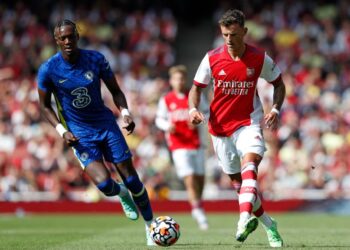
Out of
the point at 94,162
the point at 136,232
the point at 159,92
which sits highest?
A: the point at 94,162

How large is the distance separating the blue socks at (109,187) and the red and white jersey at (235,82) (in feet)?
4.99

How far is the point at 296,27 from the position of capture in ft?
86.9

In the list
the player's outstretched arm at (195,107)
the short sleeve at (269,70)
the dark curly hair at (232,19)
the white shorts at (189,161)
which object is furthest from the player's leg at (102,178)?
the white shorts at (189,161)

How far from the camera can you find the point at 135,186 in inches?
453

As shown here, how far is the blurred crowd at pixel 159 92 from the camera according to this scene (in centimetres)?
2234

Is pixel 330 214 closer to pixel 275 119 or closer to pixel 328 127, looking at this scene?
pixel 328 127

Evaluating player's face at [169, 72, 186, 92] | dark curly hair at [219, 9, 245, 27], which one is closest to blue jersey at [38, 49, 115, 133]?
dark curly hair at [219, 9, 245, 27]

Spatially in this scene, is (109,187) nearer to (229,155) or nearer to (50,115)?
(50,115)

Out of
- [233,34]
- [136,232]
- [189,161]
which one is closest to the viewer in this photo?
[233,34]

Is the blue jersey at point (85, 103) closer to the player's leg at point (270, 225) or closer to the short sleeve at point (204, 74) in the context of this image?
the short sleeve at point (204, 74)

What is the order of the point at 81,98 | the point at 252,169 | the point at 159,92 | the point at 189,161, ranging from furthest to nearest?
the point at 159,92 → the point at 189,161 → the point at 81,98 → the point at 252,169

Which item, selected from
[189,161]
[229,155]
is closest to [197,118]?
[229,155]

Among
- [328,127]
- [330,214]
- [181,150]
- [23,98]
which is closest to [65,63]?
[181,150]

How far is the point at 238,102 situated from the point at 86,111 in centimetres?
198
